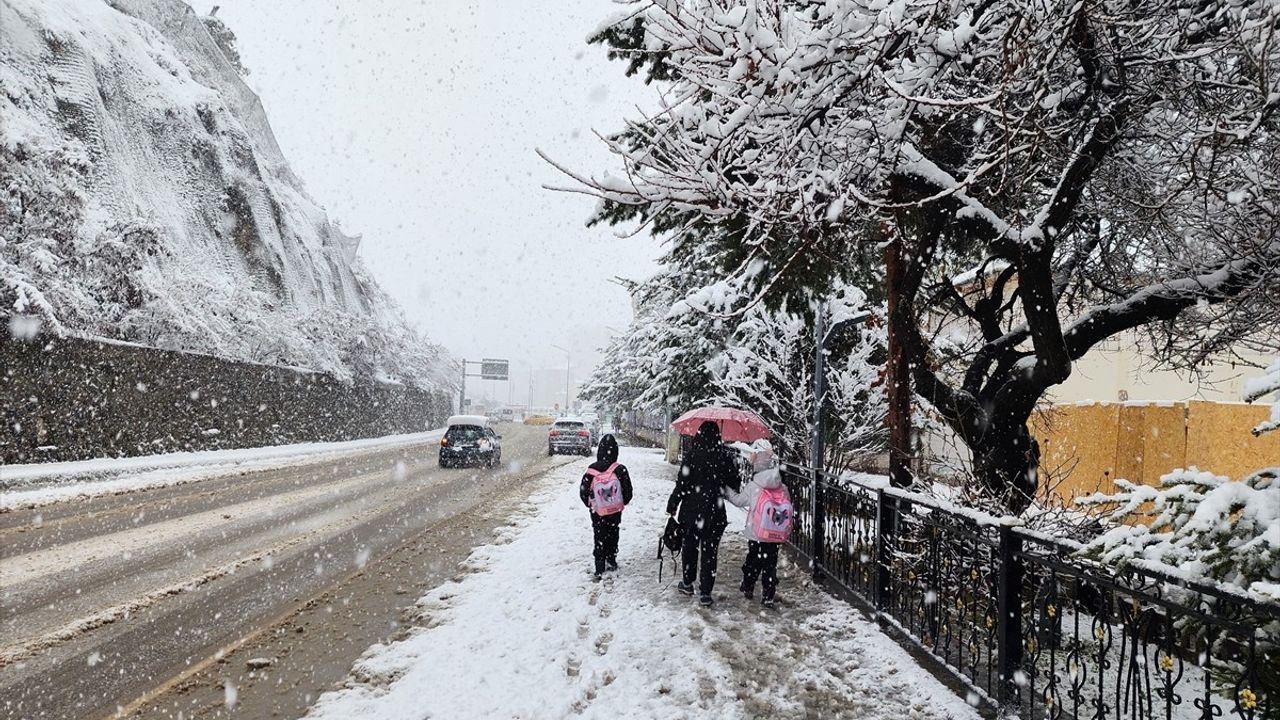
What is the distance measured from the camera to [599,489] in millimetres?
8094

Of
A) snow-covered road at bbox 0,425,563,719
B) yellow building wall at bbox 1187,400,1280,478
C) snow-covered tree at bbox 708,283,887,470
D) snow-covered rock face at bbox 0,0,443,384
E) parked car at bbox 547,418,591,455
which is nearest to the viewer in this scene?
snow-covered road at bbox 0,425,563,719

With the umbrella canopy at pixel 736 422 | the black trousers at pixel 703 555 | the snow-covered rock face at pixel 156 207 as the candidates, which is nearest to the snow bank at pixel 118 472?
the snow-covered rock face at pixel 156 207

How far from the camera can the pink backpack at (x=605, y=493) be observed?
8109 mm

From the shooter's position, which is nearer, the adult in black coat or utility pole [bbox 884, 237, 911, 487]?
the adult in black coat

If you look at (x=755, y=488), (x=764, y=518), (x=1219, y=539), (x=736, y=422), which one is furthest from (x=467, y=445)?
(x=1219, y=539)

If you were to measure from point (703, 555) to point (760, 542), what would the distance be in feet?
1.95

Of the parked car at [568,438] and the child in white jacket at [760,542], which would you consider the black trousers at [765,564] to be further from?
the parked car at [568,438]

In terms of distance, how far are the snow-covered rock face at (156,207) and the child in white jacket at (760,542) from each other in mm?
16270

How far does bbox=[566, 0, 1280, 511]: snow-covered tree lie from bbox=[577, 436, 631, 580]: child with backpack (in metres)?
2.39

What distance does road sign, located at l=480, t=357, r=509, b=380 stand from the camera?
80.5 m

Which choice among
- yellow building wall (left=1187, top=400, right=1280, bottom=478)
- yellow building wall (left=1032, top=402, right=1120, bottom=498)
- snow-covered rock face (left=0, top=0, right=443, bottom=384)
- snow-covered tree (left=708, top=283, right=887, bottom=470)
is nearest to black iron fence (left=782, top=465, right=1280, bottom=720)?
yellow building wall (left=1187, top=400, right=1280, bottom=478)

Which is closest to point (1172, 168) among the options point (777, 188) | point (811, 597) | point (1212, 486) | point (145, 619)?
point (1212, 486)

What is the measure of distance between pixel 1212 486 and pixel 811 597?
169 inches

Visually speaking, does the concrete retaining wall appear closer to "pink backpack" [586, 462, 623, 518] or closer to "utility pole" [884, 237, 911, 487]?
"pink backpack" [586, 462, 623, 518]
